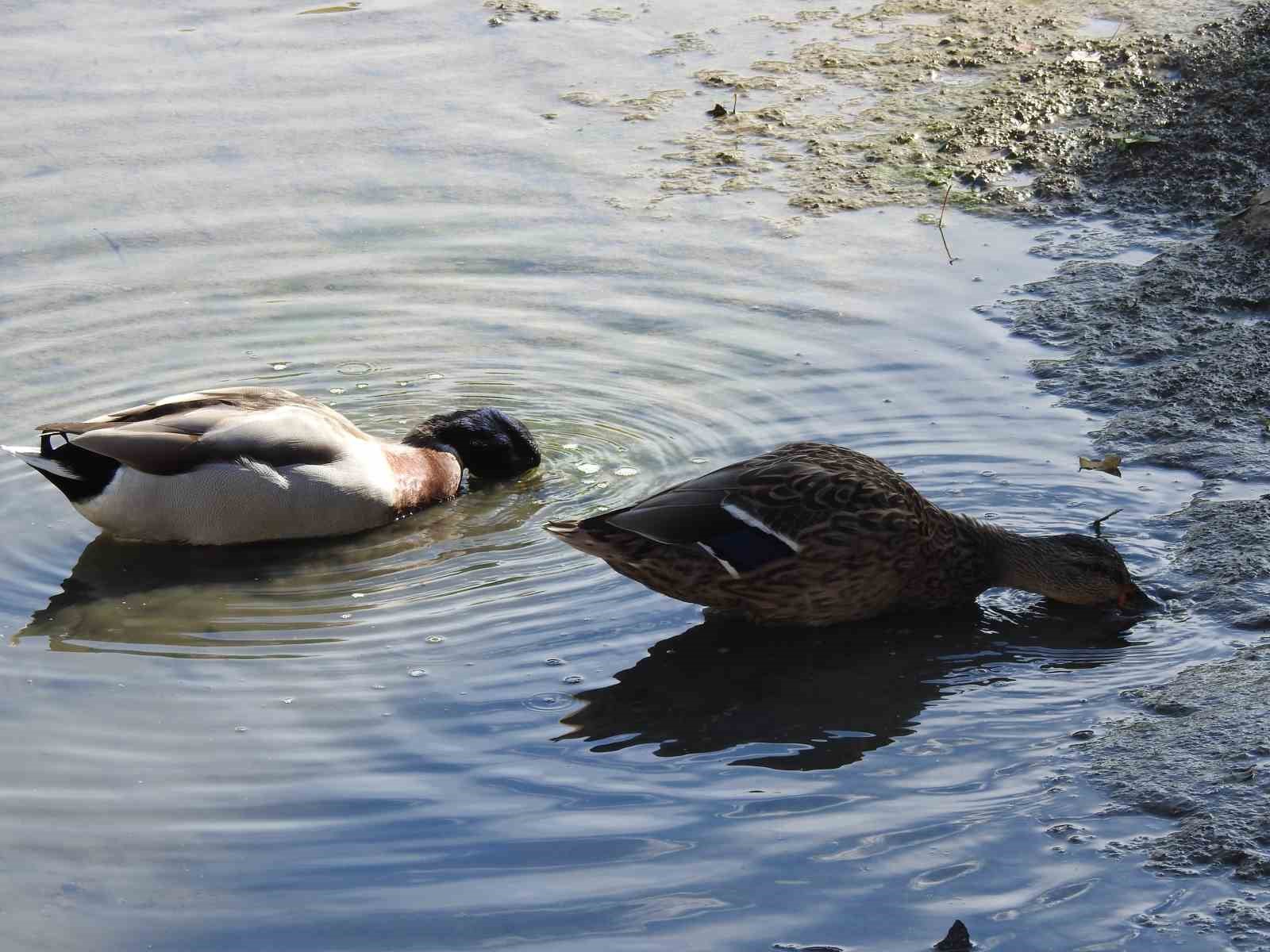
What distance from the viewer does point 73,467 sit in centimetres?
676

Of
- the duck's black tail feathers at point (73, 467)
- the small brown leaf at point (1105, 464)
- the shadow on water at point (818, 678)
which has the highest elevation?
the duck's black tail feathers at point (73, 467)

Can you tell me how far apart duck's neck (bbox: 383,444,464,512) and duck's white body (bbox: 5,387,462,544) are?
6 cm

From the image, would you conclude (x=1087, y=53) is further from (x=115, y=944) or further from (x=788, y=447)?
(x=115, y=944)

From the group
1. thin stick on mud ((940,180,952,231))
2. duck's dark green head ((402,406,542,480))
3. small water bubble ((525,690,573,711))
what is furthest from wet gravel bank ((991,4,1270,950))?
duck's dark green head ((402,406,542,480))

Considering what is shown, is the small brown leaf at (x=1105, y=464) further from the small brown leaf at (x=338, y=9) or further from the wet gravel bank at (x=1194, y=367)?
the small brown leaf at (x=338, y=9)

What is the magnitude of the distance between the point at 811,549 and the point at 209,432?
259 centimetres

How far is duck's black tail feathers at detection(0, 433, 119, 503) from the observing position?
6734 millimetres

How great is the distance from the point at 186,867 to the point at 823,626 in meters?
2.45

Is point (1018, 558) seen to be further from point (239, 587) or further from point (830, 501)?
point (239, 587)

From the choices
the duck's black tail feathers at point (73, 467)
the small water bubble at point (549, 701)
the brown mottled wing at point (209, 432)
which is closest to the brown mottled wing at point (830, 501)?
the small water bubble at point (549, 701)

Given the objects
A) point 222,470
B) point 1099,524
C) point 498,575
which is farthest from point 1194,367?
point 222,470

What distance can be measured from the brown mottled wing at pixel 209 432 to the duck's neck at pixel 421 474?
0.29 m

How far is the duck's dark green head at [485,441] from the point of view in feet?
24.0

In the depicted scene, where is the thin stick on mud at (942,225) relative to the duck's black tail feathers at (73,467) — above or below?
above
